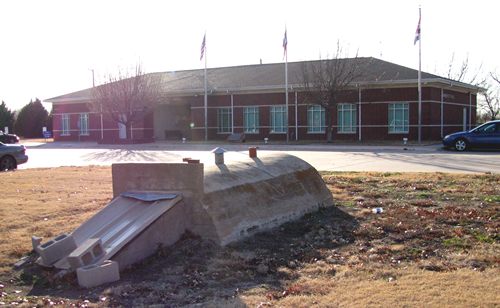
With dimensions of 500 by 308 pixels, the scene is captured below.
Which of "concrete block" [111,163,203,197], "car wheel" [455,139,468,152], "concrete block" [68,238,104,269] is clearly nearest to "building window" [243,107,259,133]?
"car wheel" [455,139,468,152]

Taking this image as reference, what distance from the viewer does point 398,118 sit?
37375mm

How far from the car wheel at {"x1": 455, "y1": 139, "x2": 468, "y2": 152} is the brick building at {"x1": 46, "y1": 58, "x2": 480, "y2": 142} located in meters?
8.37

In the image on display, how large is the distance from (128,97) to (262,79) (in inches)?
414

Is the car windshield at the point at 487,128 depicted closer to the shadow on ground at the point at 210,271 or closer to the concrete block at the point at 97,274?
Result: the shadow on ground at the point at 210,271

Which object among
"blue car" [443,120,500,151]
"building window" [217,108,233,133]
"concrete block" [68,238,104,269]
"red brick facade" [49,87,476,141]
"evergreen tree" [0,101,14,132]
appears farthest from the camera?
"evergreen tree" [0,101,14,132]

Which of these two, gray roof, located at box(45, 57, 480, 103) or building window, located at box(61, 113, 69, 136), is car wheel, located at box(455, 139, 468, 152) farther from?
building window, located at box(61, 113, 69, 136)

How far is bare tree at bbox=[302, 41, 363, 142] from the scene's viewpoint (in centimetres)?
3650

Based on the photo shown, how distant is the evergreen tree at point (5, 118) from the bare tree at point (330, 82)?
139 ft

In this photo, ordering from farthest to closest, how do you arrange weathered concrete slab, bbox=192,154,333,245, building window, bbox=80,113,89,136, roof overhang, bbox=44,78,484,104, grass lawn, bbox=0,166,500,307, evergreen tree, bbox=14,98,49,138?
1. evergreen tree, bbox=14,98,49,138
2. building window, bbox=80,113,89,136
3. roof overhang, bbox=44,78,484,104
4. weathered concrete slab, bbox=192,154,333,245
5. grass lawn, bbox=0,166,500,307

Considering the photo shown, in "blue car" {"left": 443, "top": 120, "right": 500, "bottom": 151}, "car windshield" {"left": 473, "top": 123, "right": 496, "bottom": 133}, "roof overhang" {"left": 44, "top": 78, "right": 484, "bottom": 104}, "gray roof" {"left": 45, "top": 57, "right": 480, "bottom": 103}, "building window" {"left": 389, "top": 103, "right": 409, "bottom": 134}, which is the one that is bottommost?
"blue car" {"left": 443, "top": 120, "right": 500, "bottom": 151}

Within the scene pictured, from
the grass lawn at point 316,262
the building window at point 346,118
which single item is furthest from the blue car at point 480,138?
the grass lawn at point 316,262

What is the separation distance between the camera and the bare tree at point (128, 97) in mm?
43094

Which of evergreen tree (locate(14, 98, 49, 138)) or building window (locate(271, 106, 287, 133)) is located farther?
evergreen tree (locate(14, 98, 49, 138))

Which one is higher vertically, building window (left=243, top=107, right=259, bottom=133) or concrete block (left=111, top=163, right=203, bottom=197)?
building window (left=243, top=107, right=259, bottom=133)
